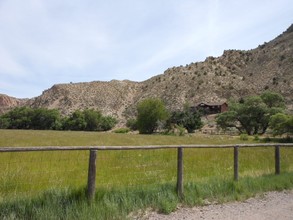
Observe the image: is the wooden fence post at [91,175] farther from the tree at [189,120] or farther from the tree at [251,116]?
the tree at [189,120]

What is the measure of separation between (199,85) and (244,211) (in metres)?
98.8

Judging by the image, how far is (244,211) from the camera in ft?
26.9

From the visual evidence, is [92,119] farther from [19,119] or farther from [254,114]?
[254,114]

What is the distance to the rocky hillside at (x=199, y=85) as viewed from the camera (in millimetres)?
99150

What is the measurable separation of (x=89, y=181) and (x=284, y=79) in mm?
93897

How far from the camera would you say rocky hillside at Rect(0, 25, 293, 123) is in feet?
325

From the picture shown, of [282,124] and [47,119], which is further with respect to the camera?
[47,119]

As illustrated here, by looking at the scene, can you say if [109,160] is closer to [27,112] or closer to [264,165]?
[264,165]

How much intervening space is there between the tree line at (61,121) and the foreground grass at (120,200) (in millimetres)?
89125

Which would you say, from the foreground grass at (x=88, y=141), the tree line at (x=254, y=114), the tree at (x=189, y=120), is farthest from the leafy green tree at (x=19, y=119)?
the tree line at (x=254, y=114)

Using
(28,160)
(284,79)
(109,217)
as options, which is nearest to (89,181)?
(109,217)

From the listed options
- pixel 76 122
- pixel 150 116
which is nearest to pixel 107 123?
pixel 76 122

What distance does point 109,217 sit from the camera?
700 cm

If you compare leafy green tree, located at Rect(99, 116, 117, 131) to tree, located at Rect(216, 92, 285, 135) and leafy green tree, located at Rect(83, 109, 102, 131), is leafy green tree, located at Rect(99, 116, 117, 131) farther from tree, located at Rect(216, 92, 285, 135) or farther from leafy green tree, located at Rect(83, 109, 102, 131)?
tree, located at Rect(216, 92, 285, 135)
